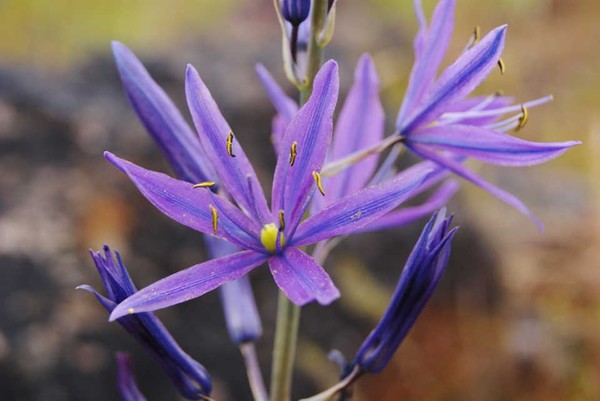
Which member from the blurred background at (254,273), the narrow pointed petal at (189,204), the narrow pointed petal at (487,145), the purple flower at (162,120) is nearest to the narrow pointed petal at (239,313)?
the purple flower at (162,120)

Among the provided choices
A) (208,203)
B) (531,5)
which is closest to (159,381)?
(208,203)

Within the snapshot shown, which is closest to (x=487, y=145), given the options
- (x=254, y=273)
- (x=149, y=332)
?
(x=149, y=332)

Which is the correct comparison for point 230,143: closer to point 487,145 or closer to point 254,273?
point 487,145

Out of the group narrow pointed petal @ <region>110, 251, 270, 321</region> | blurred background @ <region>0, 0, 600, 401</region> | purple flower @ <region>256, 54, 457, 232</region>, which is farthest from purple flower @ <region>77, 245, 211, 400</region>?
blurred background @ <region>0, 0, 600, 401</region>

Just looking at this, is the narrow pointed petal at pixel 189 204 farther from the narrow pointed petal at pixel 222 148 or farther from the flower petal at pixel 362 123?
the flower petal at pixel 362 123

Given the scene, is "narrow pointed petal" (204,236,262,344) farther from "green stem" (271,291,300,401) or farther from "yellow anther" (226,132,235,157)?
"yellow anther" (226,132,235,157)
